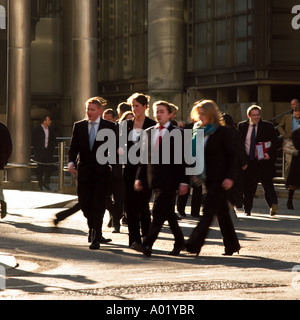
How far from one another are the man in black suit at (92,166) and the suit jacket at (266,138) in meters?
5.05

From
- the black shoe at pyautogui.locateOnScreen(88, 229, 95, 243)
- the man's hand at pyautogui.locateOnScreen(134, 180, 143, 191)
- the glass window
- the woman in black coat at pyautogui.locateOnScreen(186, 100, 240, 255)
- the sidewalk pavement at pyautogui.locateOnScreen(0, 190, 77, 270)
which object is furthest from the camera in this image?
the glass window

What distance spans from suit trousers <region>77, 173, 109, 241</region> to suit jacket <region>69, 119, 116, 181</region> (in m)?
0.08

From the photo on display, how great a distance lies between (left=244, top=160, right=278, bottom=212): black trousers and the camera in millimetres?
17672

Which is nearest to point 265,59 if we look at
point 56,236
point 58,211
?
point 58,211

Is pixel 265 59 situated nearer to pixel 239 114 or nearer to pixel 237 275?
pixel 239 114

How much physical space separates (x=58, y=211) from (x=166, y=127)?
6.44m

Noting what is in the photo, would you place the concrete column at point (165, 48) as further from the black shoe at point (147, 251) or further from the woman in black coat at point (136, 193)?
the black shoe at point (147, 251)

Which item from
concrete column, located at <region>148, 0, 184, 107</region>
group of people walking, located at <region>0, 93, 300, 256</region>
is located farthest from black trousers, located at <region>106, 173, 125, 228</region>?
concrete column, located at <region>148, 0, 184, 107</region>

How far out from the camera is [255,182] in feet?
58.6

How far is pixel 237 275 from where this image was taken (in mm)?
9992

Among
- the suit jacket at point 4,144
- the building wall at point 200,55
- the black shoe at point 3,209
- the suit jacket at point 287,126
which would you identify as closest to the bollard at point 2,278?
the suit jacket at point 4,144

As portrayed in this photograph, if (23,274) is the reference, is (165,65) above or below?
above

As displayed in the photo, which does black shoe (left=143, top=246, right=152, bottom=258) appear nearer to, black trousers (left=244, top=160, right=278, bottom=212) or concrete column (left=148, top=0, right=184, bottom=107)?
black trousers (left=244, top=160, right=278, bottom=212)
